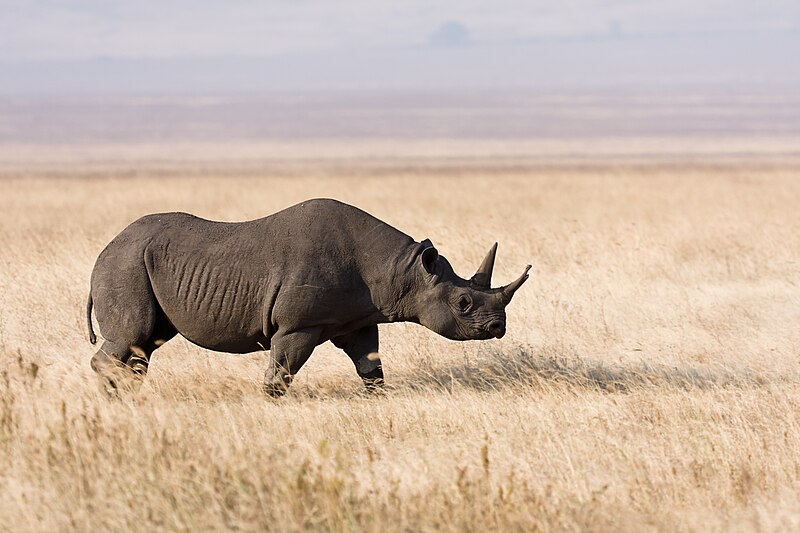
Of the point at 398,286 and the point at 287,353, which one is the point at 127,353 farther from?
the point at 398,286

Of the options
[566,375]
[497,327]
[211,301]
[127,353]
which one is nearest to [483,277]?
[497,327]

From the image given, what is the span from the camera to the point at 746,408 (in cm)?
949

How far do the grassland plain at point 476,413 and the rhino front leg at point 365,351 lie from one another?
0.17 meters

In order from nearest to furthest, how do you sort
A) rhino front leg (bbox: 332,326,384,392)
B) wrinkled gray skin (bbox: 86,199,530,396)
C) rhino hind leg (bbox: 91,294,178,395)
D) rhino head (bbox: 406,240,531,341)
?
1. rhino hind leg (bbox: 91,294,178,395)
2. wrinkled gray skin (bbox: 86,199,530,396)
3. rhino head (bbox: 406,240,531,341)
4. rhino front leg (bbox: 332,326,384,392)

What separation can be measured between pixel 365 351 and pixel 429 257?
1.06 meters

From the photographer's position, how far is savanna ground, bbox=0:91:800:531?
257 inches

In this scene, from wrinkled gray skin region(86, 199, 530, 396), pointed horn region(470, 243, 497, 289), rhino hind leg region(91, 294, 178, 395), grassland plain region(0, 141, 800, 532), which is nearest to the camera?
grassland plain region(0, 141, 800, 532)

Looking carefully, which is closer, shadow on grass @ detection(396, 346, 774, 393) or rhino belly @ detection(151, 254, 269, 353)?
rhino belly @ detection(151, 254, 269, 353)

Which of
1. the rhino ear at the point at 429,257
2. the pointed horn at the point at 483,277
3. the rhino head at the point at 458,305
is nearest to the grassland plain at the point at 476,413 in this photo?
the rhino head at the point at 458,305

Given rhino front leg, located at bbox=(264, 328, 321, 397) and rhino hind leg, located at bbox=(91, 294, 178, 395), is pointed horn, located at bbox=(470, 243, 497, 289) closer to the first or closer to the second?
rhino front leg, located at bbox=(264, 328, 321, 397)

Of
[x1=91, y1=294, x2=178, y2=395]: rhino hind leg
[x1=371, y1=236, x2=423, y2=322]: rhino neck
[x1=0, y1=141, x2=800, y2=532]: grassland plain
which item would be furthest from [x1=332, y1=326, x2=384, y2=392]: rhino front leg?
[x1=91, y1=294, x2=178, y2=395]: rhino hind leg

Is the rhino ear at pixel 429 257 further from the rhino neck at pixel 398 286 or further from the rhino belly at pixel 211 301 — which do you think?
the rhino belly at pixel 211 301

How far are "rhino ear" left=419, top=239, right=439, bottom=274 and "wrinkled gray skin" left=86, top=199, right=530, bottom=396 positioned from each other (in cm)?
1

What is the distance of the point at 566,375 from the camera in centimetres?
1076
